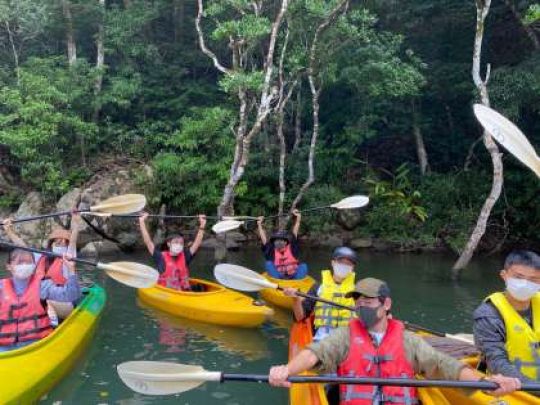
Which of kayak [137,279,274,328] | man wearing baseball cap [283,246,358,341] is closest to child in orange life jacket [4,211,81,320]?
kayak [137,279,274,328]

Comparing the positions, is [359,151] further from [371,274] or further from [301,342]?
[301,342]

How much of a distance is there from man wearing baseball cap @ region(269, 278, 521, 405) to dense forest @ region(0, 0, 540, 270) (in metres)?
8.07

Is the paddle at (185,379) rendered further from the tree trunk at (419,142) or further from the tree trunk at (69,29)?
the tree trunk at (69,29)

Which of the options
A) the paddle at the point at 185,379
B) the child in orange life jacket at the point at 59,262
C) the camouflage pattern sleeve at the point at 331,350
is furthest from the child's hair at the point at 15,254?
the camouflage pattern sleeve at the point at 331,350

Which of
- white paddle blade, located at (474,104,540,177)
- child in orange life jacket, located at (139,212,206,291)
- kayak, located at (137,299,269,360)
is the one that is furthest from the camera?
child in orange life jacket, located at (139,212,206,291)

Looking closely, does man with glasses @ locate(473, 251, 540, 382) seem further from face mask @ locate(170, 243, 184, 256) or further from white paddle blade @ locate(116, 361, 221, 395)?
face mask @ locate(170, 243, 184, 256)

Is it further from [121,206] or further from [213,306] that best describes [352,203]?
[121,206]

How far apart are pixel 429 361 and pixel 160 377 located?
1.48 metres

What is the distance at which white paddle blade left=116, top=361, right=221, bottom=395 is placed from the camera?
2836 mm

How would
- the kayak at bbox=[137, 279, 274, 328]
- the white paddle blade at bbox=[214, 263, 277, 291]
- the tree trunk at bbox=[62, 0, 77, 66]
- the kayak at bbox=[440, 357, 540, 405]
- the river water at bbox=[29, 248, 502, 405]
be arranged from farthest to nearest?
the tree trunk at bbox=[62, 0, 77, 66]
the kayak at bbox=[137, 279, 274, 328]
the white paddle blade at bbox=[214, 263, 277, 291]
the river water at bbox=[29, 248, 502, 405]
the kayak at bbox=[440, 357, 540, 405]

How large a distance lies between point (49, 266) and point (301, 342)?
9.72 feet

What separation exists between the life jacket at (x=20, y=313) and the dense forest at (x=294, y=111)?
6683 millimetres

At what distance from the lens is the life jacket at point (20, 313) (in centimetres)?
429

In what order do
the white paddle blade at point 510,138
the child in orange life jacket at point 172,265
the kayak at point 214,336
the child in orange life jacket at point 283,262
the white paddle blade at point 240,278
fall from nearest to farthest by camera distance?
1. the white paddle blade at point 510,138
2. the white paddle blade at point 240,278
3. the kayak at point 214,336
4. the child in orange life jacket at point 172,265
5. the child in orange life jacket at point 283,262
